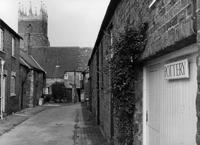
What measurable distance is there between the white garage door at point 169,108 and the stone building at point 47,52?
4023 cm

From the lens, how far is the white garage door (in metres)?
3.63

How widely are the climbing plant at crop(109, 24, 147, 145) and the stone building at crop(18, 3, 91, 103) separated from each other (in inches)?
1538

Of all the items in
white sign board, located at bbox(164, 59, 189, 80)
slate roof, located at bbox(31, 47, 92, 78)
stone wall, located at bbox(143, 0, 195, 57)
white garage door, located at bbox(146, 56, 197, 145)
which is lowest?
white garage door, located at bbox(146, 56, 197, 145)

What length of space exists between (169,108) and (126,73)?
1.86m

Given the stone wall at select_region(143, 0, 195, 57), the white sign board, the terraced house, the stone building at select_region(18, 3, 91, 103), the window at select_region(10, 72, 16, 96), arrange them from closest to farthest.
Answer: the stone wall at select_region(143, 0, 195, 57) → the terraced house → the white sign board → the window at select_region(10, 72, 16, 96) → the stone building at select_region(18, 3, 91, 103)

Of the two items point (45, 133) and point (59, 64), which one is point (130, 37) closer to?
point (45, 133)

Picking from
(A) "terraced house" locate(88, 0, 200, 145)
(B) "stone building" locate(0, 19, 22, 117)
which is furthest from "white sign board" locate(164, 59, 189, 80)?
(B) "stone building" locate(0, 19, 22, 117)

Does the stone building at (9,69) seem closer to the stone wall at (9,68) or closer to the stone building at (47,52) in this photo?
the stone wall at (9,68)

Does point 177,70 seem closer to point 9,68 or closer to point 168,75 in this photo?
point 168,75

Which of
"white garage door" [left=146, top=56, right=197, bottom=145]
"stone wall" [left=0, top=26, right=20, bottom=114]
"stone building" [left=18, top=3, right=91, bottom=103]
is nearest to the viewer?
"white garage door" [left=146, top=56, right=197, bottom=145]

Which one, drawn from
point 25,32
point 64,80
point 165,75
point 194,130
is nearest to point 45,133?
point 165,75

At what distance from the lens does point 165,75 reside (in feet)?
15.0

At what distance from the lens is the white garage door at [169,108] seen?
11.9ft

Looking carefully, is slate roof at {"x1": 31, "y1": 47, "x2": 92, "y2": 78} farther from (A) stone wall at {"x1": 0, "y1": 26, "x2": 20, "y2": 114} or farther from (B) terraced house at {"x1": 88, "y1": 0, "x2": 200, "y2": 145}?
(B) terraced house at {"x1": 88, "y1": 0, "x2": 200, "y2": 145}
